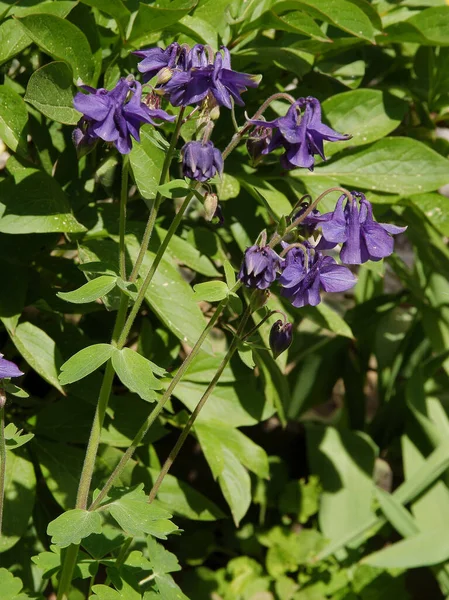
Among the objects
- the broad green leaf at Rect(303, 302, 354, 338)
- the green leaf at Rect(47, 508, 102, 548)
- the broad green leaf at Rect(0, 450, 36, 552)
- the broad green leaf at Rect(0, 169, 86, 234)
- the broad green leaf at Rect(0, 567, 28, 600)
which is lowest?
the broad green leaf at Rect(303, 302, 354, 338)

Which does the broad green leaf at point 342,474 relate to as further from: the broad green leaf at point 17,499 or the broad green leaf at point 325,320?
the broad green leaf at point 17,499

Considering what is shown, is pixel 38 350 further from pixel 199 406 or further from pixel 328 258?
pixel 328 258

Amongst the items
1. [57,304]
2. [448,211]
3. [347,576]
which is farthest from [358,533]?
[57,304]

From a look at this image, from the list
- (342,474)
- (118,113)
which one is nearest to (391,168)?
(118,113)

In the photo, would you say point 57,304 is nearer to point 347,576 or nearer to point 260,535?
point 260,535

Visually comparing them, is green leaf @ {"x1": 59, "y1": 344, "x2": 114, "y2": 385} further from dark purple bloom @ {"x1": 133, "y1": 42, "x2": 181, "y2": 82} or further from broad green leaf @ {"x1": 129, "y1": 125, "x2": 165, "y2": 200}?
dark purple bloom @ {"x1": 133, "y1": 42, "x2": 181, "y2": 82}

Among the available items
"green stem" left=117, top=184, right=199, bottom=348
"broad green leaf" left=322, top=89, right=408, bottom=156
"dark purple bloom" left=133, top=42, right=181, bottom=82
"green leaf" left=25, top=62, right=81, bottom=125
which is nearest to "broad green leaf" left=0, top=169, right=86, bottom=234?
"green leaf" left=25, top=62, right=81, bottom=125

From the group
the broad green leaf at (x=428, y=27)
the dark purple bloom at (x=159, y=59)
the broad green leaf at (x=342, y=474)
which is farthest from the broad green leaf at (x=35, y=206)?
the broad green leaf at (x=342, y=474)
